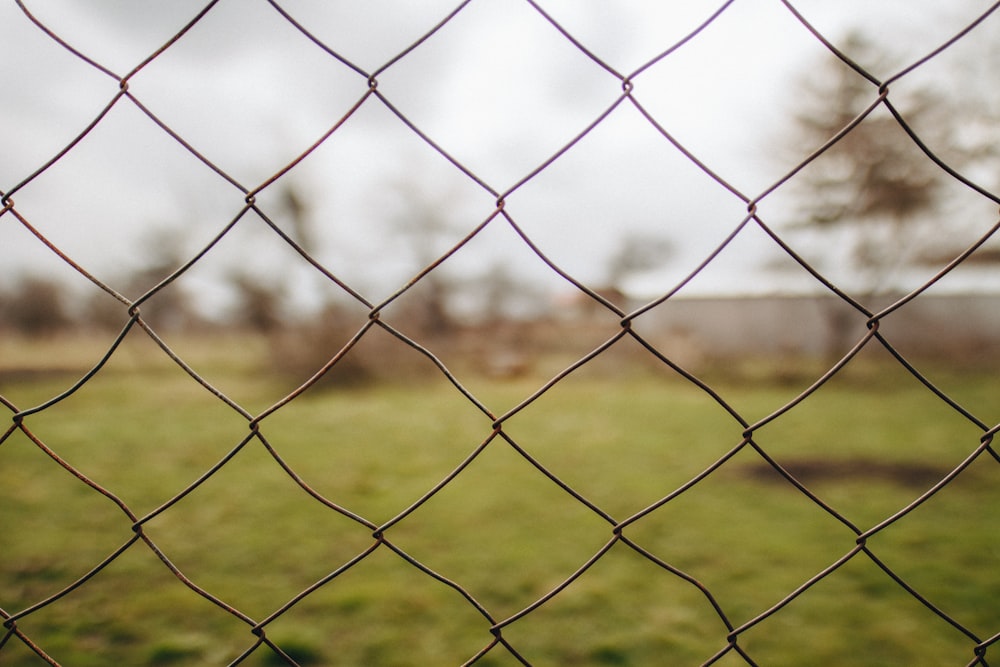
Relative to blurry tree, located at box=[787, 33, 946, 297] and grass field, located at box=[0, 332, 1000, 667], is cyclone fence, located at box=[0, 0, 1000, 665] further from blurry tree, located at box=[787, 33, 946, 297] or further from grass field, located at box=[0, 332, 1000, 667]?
blurry tree, located at box=[787, 33, 946, 297]

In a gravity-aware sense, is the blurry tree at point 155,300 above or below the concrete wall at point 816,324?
above

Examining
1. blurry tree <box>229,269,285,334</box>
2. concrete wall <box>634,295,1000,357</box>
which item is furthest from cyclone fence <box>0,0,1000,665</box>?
concrete wall <box>634,295,1000,357</box>

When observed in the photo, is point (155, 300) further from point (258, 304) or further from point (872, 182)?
point (872, 182)

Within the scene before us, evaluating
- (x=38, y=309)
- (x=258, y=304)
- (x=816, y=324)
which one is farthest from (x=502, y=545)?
(x=38, y=309)

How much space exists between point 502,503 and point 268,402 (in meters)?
6.46

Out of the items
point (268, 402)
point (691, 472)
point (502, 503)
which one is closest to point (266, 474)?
point (502, 503)

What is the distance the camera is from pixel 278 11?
2.06ft

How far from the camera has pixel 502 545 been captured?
2.70 meters

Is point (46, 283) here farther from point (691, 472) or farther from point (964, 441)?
point (964, 441)

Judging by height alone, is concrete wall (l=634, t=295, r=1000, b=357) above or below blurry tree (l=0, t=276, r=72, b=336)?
below

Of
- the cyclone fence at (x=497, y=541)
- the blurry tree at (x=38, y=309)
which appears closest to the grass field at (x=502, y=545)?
the cyclone fence at (x=497, y=541)

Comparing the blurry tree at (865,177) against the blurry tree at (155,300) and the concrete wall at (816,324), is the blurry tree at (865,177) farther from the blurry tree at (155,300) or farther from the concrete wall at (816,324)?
the blurry tree at (155,300)

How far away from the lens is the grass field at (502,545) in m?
1.88

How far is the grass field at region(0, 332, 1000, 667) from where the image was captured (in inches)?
74.1
